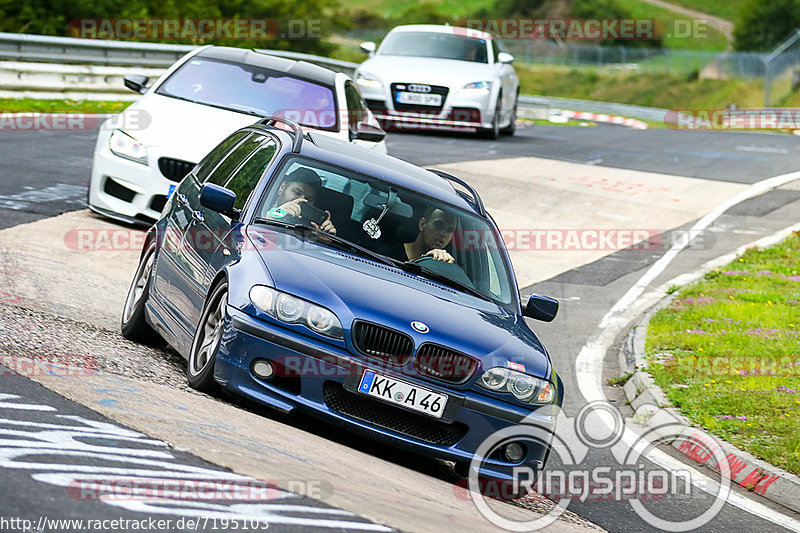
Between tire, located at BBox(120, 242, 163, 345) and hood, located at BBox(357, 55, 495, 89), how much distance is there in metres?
14.5

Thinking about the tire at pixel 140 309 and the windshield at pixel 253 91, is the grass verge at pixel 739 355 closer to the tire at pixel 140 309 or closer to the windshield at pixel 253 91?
the tire at pixel 140 309

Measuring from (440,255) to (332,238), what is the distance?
2.32 feet

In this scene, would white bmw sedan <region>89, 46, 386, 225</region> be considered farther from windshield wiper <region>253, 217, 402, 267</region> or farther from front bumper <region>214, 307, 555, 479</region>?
front bumper <region>214, 307, 555, 479</region>

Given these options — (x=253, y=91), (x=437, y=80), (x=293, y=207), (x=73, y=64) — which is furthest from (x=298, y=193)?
(x=73, y=64)

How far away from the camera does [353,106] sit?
1325 centimetres

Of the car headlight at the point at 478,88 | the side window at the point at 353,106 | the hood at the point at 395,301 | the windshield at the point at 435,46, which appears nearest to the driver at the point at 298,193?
the hood at the point at 395,301

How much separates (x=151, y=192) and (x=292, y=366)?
18.5 ft

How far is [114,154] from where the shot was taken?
11.4 meters

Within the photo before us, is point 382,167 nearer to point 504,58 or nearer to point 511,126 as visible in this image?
point 504,58

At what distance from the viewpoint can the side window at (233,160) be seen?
7857 mm

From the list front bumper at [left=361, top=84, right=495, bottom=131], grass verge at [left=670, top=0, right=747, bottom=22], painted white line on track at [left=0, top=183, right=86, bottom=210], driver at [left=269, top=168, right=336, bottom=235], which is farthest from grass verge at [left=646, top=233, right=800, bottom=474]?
grass verge at [left=670, top=0, right=747, bottom=22]

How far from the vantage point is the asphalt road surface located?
22.8 ft

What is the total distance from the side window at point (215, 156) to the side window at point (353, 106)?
4.33 metres

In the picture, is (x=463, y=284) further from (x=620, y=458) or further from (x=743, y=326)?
(x=743, y=326)
